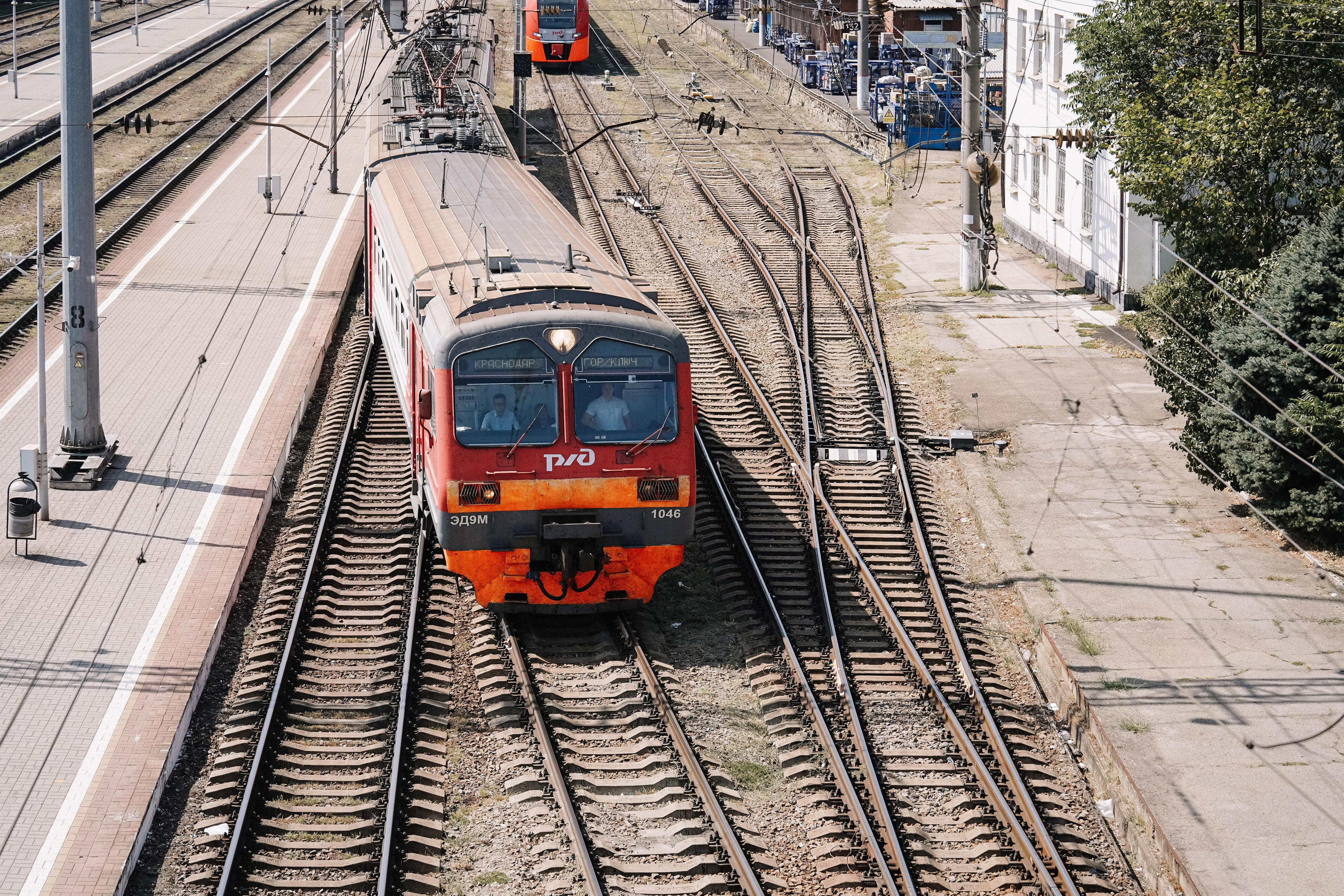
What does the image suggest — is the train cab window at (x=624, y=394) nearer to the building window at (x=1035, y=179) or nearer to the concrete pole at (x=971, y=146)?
the concrete pole at (x=971, y=146)

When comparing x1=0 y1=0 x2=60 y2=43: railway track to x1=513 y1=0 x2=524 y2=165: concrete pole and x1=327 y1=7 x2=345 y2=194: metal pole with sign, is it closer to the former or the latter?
x1=513 y1=0 x2=524 y2=165: concrete pole

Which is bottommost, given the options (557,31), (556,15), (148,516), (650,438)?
(148,516)

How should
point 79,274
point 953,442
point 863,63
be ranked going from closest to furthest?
1. point 79,274
2. point 953,442
3. point 863,63

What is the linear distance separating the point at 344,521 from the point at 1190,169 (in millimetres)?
10574

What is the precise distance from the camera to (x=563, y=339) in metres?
13.5

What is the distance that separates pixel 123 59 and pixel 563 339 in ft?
151

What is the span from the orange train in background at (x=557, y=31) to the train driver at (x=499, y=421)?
39.6 metres

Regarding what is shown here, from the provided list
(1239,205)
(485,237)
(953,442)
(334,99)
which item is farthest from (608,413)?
(334,99)

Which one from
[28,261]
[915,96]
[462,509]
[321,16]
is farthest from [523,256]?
[321,16]

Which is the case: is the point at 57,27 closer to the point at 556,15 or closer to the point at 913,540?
the point at 556,15

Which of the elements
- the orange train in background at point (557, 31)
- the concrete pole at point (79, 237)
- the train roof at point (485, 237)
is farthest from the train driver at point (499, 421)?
the orange train in background at point (557, 31)

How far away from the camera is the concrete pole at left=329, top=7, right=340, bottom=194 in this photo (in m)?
31.1

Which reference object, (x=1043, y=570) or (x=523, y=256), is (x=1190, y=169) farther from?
(x=523, y=256)

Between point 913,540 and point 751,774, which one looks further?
point 913,540
